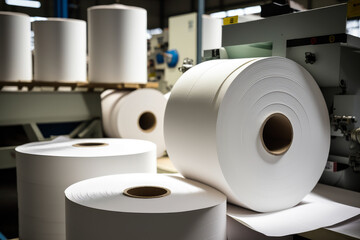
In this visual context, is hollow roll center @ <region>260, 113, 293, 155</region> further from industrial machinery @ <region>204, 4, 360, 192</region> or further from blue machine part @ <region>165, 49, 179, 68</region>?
blue machine part @ <region>165, 49, 179, 68</region>

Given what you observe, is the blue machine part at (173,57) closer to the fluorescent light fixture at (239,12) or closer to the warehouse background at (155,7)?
the warehouse background at (155,7)

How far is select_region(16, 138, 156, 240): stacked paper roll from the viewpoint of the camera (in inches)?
74.3

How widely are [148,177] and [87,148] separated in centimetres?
62

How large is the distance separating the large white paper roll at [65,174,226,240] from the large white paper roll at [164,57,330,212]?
0.15 meters

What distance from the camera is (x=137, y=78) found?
3.51 meters

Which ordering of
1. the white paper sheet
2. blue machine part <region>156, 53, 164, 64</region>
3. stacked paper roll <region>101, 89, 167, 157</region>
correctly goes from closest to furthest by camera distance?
1. the white paper sheet
2. stacked paper roll <region>101, 89, 167, 157</region>
3. blue machine part <region>156, 53, 164, 64</region>

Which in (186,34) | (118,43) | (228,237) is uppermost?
(186,34)

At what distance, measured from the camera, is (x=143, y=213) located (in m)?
1.23

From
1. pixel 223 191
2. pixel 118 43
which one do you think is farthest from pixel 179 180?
pixel 118 43

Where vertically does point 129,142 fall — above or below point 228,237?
above

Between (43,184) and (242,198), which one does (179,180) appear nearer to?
(242,198)

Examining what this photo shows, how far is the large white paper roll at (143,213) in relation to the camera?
48.7 inches

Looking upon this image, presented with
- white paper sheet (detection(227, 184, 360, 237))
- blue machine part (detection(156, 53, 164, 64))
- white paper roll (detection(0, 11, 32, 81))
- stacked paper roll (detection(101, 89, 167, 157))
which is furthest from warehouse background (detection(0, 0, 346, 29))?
white paper sheet (detection(227, 184, 360, 237))

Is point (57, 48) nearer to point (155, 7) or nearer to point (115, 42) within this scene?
point (115, 42)
